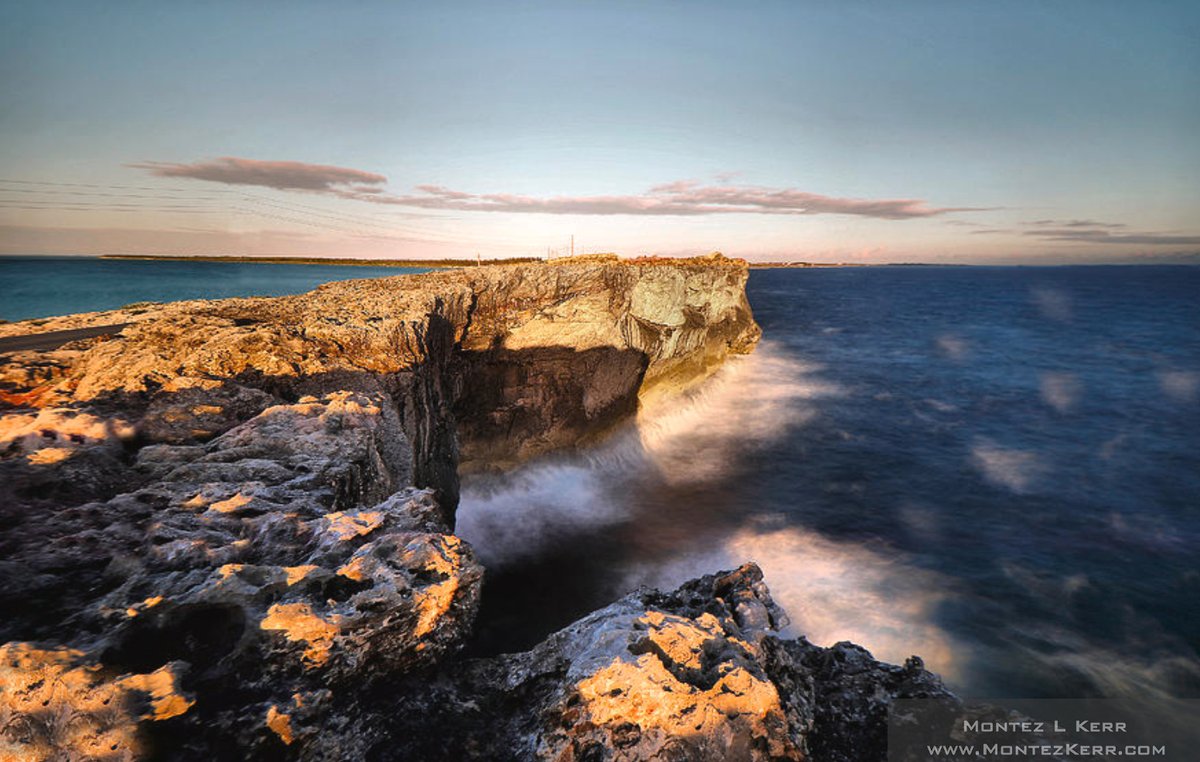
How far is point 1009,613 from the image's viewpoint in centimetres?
1330

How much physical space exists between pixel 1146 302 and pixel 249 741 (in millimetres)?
119297

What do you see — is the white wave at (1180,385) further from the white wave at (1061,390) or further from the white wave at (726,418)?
the white wave at (726,418)

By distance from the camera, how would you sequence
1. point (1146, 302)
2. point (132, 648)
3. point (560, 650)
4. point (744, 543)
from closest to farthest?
point (132, 648) < point (560, 650) < point (744, 543) < point (1146, 302)

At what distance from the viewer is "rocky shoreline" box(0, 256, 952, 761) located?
3400mm

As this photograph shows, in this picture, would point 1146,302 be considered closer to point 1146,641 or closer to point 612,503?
point 1146,641

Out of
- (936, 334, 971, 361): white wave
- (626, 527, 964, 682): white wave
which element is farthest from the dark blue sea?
(936, 334, 971, 361): white wave

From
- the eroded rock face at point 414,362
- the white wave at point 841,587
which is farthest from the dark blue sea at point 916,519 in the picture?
the eroded rock face at point 414,362

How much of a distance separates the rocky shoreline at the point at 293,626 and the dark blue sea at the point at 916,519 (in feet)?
28.0

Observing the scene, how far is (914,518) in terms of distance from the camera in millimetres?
18125

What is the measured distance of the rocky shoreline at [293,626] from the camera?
134 inches


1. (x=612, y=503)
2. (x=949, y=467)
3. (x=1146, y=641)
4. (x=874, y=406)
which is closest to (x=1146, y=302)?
(x=874, y=406)

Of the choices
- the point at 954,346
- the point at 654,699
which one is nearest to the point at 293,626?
the point at 654,699

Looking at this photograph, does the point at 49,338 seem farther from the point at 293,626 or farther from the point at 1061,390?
the point at 1061,390

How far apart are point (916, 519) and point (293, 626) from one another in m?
20.0
